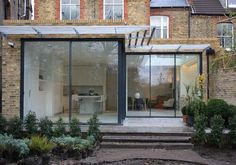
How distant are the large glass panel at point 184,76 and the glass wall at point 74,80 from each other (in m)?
4.71

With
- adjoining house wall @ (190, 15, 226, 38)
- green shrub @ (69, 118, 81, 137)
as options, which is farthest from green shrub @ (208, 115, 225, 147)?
adjoining house wall @ (190, 15, 226, 38)

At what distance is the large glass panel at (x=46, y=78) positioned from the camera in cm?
1305

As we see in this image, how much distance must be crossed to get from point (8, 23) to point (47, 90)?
265 cm

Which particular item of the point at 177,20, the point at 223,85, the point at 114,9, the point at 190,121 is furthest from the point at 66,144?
the point at 177,20

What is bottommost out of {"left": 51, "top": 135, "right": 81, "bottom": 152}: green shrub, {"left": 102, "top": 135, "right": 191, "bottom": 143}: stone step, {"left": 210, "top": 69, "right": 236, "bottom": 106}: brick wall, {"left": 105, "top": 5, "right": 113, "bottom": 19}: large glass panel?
{"left": 102, "top": 135, "right": 191, "bottom": 143}: stone step

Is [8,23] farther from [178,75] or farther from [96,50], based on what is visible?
[178,75]

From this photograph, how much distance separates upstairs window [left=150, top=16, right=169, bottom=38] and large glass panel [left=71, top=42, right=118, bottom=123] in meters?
11.5

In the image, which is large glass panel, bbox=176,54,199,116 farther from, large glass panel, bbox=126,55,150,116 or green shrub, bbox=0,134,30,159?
green shrub, bbox=0,134,30,159

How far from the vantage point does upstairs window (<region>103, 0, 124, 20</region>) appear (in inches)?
722

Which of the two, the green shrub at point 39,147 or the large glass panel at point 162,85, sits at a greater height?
the large glass panel at point 162,85

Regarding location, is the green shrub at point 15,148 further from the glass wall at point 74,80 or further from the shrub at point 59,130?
the glass wall at point 74,80

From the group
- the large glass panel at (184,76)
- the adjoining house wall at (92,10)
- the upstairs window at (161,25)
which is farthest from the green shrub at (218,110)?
the upstairs window at (161,25)

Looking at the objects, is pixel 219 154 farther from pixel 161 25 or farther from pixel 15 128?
pixel 161 25

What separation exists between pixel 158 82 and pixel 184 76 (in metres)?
1.20
